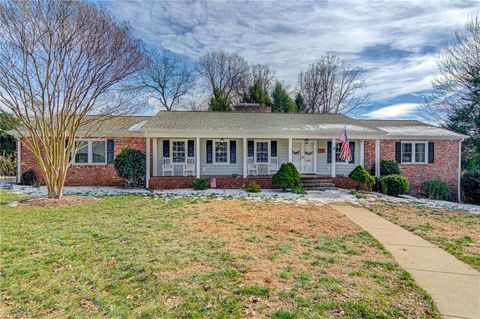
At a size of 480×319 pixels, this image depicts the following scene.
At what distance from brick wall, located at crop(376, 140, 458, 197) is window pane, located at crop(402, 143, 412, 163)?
0.32 m

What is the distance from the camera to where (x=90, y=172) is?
14.8 meters

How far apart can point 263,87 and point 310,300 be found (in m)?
31.2

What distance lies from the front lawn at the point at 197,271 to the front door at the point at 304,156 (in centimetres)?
886

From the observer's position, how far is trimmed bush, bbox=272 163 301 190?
42.4ft

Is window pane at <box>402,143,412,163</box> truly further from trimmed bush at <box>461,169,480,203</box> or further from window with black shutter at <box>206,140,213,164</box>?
window with black shutter at <box>206,140,213,164</box>

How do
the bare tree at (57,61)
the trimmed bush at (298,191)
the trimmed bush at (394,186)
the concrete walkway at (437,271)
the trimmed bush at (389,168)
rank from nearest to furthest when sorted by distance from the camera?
the concrete walkway at (437,271) → the bare tree at (57,61) → the trimmed bush at (298,191) → the trimmed bush at (394,186) → the trimmed bush at (389,168)

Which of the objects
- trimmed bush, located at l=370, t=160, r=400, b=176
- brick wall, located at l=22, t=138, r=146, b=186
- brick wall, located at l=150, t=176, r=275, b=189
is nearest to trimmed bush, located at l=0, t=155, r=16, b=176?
brick wall, located at l=22, t=138, r=146, b=186

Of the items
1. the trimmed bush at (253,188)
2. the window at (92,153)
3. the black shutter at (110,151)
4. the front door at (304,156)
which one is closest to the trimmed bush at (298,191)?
the trimmed bush at (253,188)

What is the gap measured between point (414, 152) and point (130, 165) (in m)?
16.1

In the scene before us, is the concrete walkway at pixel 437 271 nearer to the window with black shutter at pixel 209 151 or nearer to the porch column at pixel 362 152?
the porch column at pixel 362 152

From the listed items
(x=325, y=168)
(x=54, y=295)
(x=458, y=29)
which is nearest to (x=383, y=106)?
(x=458, y=29)

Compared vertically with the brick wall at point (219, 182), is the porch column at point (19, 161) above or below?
above

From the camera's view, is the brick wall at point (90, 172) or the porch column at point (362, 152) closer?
the brick wall at point (90, 172)

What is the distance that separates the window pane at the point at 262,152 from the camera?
1579 centimetres
